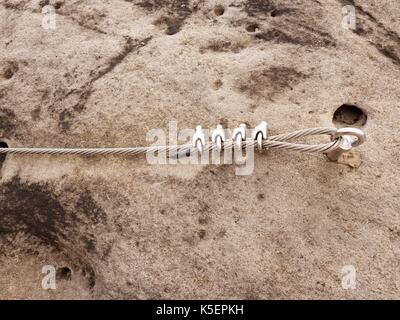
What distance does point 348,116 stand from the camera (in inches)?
56.9

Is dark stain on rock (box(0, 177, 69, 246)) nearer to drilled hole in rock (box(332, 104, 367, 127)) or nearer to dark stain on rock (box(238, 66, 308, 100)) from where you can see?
dark stain on rock (box(238, 66, 308, 100))

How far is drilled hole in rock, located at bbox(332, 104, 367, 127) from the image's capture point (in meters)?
1.43

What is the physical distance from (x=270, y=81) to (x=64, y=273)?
0.90 m

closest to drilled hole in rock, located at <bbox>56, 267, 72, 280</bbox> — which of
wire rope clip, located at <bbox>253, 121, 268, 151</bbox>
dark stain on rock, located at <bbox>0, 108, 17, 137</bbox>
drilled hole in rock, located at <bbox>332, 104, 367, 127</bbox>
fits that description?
dark stain on rock, located at <bbox>0, 108, 17, 137</bbox>

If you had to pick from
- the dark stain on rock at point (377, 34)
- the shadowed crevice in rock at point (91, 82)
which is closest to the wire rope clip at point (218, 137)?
the shadowed crevice in rock at point (91, 82)

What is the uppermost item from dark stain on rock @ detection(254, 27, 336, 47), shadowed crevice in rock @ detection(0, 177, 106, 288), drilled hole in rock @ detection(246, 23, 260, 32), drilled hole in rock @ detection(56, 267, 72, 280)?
drilled hole in rock @ detection(246, 23, 260, 32)

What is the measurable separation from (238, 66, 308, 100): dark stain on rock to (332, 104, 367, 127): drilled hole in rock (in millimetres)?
153

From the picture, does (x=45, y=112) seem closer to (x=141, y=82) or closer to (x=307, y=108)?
(x=141, y=82)

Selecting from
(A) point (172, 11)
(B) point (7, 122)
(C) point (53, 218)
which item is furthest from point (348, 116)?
(B) point (7, 122)

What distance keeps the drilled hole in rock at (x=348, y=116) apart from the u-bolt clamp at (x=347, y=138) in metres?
0.17

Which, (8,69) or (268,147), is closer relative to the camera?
(268,147)

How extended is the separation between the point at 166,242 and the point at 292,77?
640 mm

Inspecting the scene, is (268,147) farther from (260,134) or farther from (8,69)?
(8,69)

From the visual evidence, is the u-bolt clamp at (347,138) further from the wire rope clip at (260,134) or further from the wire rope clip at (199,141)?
the wire rope clip at (199,141)
